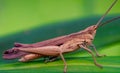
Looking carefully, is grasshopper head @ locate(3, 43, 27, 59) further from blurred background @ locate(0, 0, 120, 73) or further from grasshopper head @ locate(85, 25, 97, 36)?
grasshopper head @ locate(85, 25, 97, 36)

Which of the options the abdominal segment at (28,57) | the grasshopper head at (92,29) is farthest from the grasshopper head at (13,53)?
the grasshopper head at (92,29)

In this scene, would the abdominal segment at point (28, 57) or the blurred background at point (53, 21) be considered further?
the blurred background at point (53, 21)

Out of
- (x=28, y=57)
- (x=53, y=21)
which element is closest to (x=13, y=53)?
(x=28, y=57)

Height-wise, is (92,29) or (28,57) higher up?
(92,29)

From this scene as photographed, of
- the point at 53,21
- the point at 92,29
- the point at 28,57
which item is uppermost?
the point at 53,21

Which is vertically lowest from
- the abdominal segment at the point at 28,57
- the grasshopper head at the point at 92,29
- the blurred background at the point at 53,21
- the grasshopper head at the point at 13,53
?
the abdominal segment at the point at 28,57

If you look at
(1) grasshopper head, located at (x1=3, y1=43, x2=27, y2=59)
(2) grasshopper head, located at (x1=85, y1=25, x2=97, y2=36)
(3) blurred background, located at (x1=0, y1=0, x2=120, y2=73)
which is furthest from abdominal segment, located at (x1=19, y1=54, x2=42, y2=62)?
(2) grasshopper head, located at (x1=85, y1=25, x2=97, y2=36)

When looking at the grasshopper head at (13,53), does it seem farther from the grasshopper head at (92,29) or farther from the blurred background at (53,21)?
the grasshopper head at (92,29)

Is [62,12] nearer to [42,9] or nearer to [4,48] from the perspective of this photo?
[42,9]

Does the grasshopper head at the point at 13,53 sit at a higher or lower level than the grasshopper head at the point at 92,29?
lower

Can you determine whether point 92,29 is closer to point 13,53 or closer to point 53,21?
point 53,21

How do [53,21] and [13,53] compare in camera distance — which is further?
[53,21]

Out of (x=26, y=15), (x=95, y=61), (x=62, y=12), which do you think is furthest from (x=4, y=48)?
(x=95, y=61)
